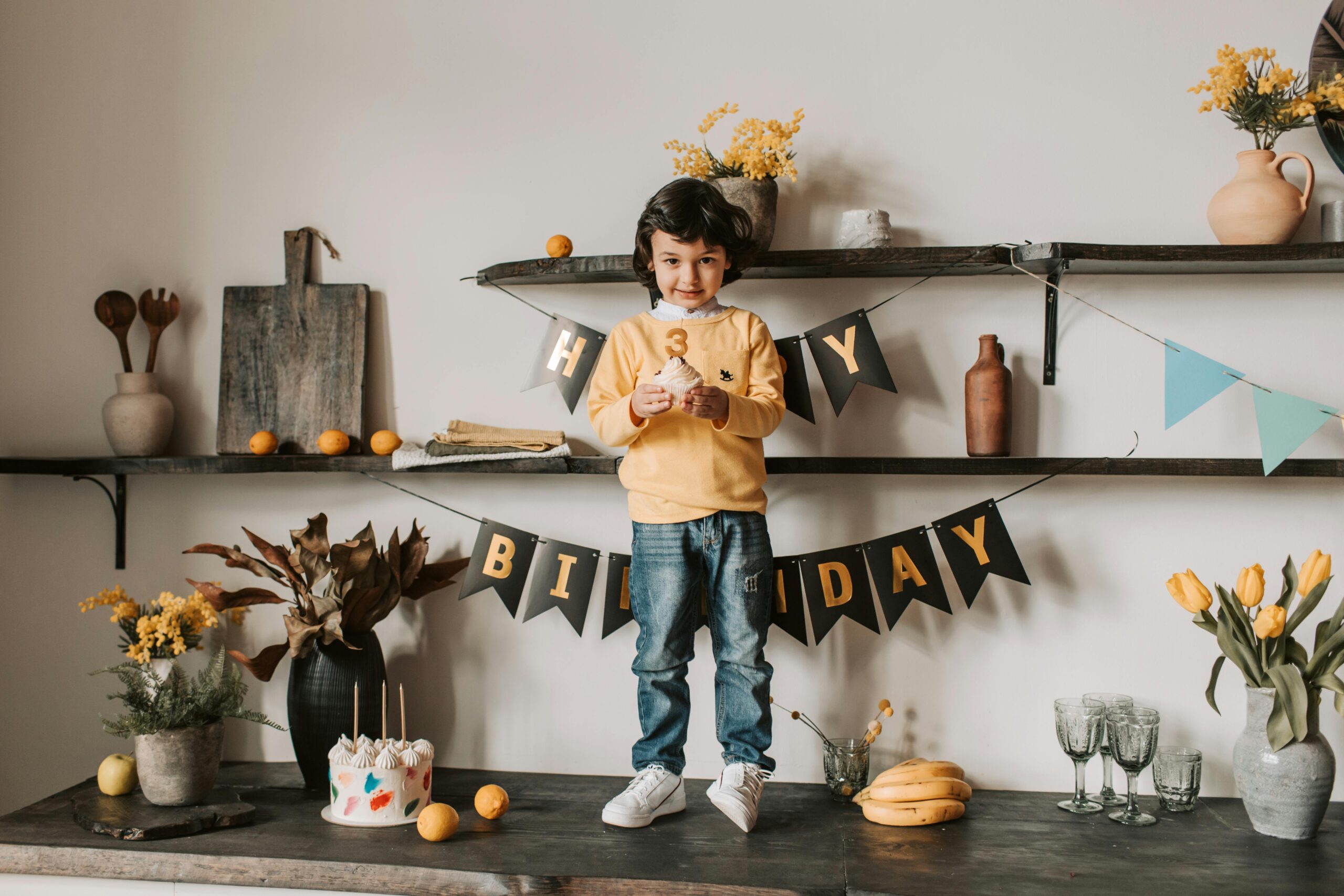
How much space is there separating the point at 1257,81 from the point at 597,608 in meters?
1.73

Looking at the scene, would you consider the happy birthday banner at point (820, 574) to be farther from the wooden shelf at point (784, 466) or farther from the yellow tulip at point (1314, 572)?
the yellow tulip at point (1314, 572)

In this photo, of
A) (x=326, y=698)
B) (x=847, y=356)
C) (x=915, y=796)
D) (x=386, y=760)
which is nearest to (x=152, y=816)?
(x=326, y=698)

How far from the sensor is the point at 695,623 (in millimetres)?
1868

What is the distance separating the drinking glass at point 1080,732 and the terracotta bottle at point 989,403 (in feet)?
1.71

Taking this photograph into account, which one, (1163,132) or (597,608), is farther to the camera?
(597,608)

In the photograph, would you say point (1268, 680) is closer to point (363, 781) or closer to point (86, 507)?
point (363, 781)

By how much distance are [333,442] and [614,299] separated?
2.31 ft

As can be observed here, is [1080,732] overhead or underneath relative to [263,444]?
underneath

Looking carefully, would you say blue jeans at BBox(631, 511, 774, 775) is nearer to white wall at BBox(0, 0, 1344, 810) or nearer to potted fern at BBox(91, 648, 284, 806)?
white wall at BBox(0, 0, 1344, 810)

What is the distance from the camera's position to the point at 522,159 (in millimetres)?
2150

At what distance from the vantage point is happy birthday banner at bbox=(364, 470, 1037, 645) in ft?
6.28

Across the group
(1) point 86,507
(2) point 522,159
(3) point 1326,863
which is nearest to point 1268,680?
(3) point 1326,863

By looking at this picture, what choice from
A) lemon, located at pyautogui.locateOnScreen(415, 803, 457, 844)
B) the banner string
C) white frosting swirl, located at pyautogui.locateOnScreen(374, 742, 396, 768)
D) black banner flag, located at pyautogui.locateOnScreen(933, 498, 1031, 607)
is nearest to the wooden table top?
lemon, located at pyautogui.locateOnScreen(415, 803, 457, 844)

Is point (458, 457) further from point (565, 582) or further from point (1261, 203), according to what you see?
point (1261, 203)
